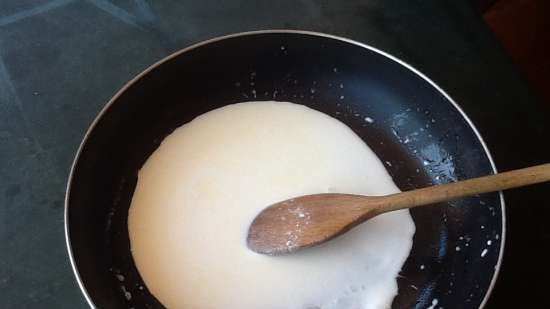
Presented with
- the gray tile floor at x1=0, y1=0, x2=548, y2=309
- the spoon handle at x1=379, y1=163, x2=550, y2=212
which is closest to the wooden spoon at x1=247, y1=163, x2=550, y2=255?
the spoon handle at x1=379, y1=163, x2=550, y2=212

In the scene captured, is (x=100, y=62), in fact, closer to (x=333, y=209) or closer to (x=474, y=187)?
(x=333, y=209)

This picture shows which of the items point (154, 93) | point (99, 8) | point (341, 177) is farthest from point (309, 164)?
point (99, 8)

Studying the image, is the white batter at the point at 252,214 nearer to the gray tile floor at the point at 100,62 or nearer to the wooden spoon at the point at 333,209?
the wooden spoon at the point at 333,209

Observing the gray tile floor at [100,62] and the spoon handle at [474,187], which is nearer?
the spoon handle at [474,187]

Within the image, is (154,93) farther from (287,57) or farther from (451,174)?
(451,174)

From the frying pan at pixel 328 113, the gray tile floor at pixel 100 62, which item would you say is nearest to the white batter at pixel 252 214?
the frying pan at pixel 328 113
